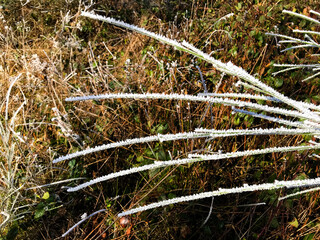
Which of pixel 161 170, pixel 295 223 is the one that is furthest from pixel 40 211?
pixel 295 223

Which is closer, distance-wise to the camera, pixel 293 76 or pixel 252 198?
pixel 252 198

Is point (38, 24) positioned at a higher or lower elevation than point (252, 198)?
higher

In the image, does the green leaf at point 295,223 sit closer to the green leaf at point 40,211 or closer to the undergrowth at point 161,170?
the undergrowth at point 161,170

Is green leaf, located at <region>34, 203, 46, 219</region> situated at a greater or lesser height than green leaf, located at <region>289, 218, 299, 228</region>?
lesser

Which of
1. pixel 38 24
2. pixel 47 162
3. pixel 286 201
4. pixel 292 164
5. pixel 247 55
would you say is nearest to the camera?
pixel 286 201

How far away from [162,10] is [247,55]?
151cm

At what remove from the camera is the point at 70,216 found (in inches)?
53.6

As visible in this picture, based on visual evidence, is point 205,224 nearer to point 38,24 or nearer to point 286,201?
point 286,201

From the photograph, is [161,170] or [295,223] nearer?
[295,223]

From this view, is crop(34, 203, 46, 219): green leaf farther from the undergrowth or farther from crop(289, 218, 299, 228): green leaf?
crop(289, 218, 299, 228): green leaf

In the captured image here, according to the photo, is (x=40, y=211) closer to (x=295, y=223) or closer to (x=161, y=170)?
(x=161, y=170)

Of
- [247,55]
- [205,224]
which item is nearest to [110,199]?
[205,224]

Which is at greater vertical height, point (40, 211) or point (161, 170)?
point (161, 170)

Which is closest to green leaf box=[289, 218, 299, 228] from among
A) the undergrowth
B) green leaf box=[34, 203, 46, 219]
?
the undergrowth
